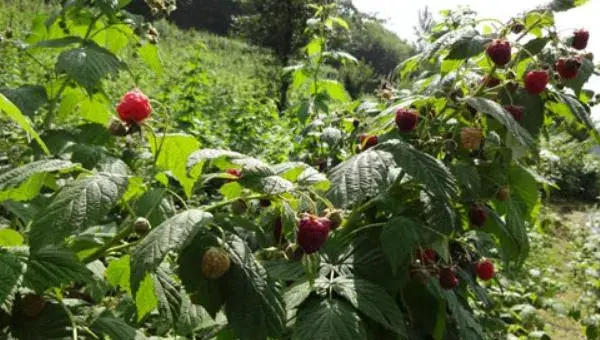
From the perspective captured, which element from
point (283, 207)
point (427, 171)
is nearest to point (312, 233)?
point (283, 207)

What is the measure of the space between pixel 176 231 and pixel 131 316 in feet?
2.43

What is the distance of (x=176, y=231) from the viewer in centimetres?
86

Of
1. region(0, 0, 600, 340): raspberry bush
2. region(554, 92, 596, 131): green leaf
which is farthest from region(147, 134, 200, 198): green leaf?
region(554, 92, 596, 131): green leaf

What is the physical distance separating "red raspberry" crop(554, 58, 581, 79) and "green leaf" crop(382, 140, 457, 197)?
1.75 ft

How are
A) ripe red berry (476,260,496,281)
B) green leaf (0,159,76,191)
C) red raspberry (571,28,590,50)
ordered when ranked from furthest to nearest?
1. ripe red berry (476,260,496,281)
2. red raspberry (571,28,590,50)
3. green leaf (0,159,76,191)

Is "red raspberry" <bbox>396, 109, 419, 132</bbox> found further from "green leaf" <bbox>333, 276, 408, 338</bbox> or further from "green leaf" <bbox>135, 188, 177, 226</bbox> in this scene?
"green leaf" <bbox>135, 188, 177, 226</bbox>

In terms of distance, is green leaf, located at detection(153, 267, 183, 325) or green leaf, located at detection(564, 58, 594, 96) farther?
green leaf, located at detection(564, 58, 594, 96)

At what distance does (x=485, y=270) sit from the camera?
5.43 ft

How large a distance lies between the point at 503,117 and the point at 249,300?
65cm

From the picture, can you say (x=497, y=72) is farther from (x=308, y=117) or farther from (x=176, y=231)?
(x=308, y=117)

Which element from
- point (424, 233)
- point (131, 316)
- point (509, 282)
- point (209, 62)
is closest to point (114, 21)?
point (131, 316)

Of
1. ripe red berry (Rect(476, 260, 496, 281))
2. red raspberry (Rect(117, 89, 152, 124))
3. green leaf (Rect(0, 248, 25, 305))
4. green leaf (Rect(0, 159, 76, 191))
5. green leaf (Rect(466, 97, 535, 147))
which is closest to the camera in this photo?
green leaf (Rect(0, 248, 25, 305))

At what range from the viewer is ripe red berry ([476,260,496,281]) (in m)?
1.65

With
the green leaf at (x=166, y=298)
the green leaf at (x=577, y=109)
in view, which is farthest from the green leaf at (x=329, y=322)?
the green leaf at (x=577, y=109)
